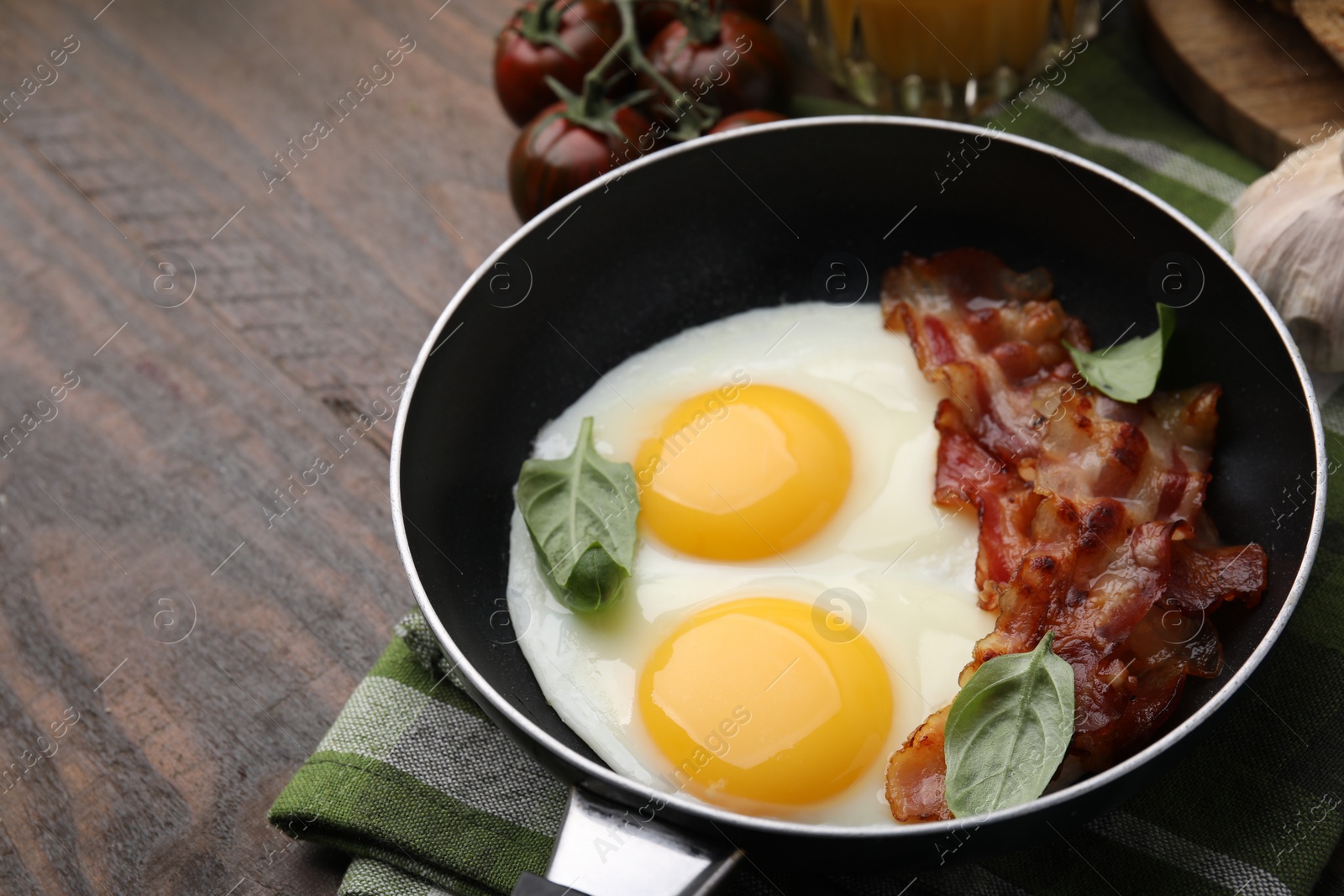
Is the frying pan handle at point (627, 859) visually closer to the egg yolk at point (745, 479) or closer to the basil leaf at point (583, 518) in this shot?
the basil leaf at point (583, 518)

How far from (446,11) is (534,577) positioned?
75.7 inches

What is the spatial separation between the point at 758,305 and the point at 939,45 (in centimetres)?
84

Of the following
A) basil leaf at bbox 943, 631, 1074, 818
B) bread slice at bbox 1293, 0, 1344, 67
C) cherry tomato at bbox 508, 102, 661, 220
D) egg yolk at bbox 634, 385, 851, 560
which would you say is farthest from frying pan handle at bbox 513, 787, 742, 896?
bread slice at bbox 1293, 0, 1344, 67

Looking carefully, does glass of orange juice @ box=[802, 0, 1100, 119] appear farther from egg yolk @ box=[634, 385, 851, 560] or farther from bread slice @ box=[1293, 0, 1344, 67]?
egg yolk @ box=[634, 385, 851, 560]

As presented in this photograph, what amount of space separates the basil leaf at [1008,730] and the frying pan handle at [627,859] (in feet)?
1.14

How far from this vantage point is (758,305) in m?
2.38

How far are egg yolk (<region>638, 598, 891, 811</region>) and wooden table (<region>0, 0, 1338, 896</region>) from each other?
671mm

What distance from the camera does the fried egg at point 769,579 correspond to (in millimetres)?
1729

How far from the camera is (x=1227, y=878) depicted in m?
1.69

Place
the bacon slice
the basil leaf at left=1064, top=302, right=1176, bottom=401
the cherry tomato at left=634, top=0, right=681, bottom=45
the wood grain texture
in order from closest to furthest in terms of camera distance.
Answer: the bacon slice, the basil leaf at left=1064, top=302, right=1176, bottom=401, the wood grain texture, the cherry tomato at left=634, top=0, right=681, bottom=45

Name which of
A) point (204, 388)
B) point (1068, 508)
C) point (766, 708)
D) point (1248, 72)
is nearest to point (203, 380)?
point (204, 388)

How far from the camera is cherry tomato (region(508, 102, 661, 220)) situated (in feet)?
8.20

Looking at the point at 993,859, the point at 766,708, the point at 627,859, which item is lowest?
the point at 993,859

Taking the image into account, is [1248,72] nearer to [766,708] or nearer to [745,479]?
[745,479]
